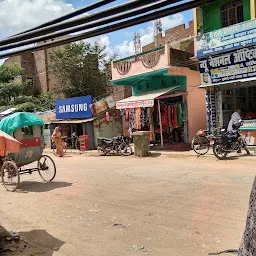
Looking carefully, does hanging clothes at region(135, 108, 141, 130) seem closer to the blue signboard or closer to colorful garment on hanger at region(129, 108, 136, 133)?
colorful garment on hanger at region(129, 108, 136, 133)

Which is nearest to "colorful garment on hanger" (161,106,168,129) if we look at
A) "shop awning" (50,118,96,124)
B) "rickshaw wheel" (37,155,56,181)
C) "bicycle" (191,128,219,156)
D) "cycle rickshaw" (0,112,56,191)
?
"bicycle" (191,128,219,156)

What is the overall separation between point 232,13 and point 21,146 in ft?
37.4

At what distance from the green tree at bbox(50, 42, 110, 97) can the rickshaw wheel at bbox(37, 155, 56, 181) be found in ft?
64.1

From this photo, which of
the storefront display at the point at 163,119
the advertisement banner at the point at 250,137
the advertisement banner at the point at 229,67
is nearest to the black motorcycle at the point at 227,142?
the advertisement banner at the point at 250,137

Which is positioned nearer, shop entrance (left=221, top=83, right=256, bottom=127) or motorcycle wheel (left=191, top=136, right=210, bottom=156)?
motorcycle wheel (left=191, top=136, right=210, bottom=156)

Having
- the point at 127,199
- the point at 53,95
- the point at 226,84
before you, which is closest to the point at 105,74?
the point at 53,95

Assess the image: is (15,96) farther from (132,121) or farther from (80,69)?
(132,121)

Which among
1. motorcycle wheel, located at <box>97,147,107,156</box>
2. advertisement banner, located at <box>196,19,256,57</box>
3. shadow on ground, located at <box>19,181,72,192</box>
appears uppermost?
advertisement banner, located at <box>196,19,256,57</box>

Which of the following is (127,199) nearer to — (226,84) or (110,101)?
(226,84)

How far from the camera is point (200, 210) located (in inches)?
241

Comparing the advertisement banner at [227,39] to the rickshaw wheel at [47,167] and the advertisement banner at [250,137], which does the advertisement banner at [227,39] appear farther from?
the rickshaw wheel at [47,167]

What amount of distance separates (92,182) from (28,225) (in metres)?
3.69

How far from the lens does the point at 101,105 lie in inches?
823

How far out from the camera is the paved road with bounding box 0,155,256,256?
472 centimetres
